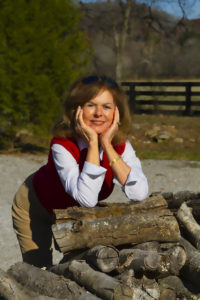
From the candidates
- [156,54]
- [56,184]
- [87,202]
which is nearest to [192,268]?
[87,202]

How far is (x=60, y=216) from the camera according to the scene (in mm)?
2756

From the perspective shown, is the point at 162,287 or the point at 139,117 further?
the point at 139,117

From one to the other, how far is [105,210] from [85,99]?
73 centimetres

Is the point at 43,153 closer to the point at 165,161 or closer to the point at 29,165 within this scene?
the point at 29,165

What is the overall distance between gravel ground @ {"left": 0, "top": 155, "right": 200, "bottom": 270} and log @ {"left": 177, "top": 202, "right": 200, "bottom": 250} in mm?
2224

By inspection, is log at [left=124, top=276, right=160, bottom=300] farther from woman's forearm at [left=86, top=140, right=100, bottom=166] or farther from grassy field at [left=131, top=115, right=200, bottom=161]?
grassy field at [left=131, top=115, right=200, bottom=161]

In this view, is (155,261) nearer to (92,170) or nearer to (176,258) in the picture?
(176,258)

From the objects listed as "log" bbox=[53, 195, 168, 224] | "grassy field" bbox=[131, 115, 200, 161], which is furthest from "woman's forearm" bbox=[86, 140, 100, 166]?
"grassy field" bbox=[131, 115, 200, 161]

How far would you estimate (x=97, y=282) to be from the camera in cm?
250


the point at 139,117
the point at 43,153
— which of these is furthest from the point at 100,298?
the point at 139,117

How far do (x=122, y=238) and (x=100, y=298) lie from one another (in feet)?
1.43

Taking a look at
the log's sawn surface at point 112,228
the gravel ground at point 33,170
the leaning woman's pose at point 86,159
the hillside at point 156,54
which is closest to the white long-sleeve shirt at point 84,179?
the leaning woman's pose at point 86,159

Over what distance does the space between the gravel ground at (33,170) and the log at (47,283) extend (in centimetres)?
203

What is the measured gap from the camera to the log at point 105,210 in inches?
110
